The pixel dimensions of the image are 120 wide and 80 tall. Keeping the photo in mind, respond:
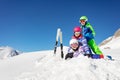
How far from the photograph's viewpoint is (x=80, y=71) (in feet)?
25.3

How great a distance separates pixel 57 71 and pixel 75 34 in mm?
3800

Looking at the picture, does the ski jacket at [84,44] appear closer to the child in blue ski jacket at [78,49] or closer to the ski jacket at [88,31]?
the child in blue ski jacket at [78,49]

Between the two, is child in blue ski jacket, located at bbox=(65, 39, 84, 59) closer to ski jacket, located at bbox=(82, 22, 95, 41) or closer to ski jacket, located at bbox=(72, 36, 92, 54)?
ski jacket, located at bbox=(72, 36, 92, 54)

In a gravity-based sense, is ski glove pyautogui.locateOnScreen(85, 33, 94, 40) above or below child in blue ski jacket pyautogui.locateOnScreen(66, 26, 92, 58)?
above

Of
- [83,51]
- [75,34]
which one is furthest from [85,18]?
[83,51]

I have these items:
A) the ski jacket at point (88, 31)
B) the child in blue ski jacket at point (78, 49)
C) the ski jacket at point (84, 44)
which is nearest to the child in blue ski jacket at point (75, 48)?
the child in blue ski jacket at point (78, 49)

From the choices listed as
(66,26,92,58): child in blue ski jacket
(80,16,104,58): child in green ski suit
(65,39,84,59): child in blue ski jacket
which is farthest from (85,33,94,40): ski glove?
(65,39,84,59): child in blue ski jacket

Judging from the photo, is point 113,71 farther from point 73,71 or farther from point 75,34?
point 75,34

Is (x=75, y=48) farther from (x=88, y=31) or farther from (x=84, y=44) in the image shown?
(x=88, y=31)

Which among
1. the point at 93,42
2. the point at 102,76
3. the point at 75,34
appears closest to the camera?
the point at 102,76

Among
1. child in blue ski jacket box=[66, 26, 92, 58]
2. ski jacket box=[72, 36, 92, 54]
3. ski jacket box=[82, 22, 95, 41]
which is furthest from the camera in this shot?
ski jacket box=[82, 22, 95, 41]

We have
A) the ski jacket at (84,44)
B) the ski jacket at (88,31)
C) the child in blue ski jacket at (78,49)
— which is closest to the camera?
the child in blue ski jacket at (78,49)

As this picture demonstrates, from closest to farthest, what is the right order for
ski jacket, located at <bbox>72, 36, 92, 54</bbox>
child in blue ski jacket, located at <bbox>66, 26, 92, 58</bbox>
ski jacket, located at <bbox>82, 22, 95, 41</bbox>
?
1. child in blue ski jacket, located at <bbox>66, 26, 92, 58</bbox>
2. ski jacket, located at <bbox>72, 36, 92, 54</bbox>
3. ski jacket, located at <bbox>82, 22, 95, 41</bbox>

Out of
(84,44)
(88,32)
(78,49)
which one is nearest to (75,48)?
(78,49)
